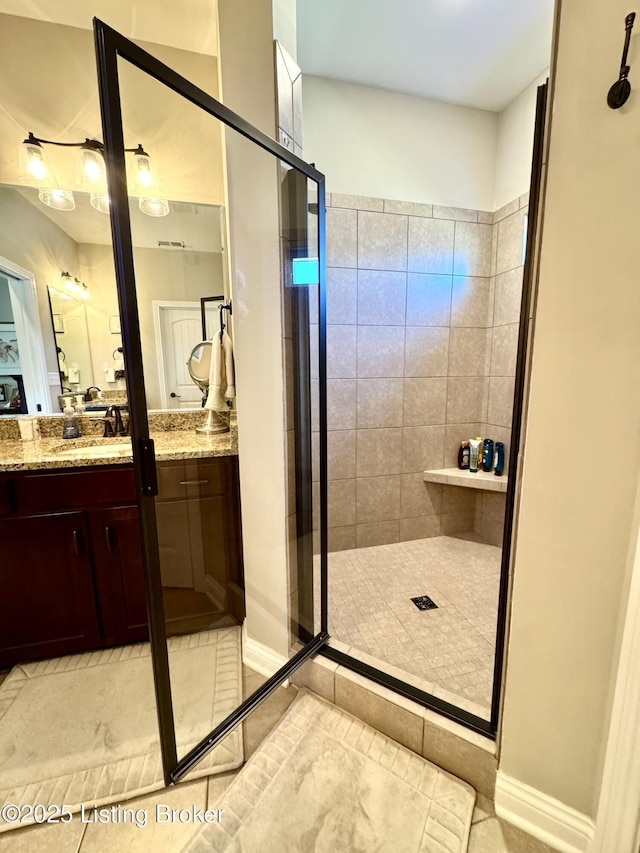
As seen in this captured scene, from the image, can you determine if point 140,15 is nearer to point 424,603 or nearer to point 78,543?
point 78,543

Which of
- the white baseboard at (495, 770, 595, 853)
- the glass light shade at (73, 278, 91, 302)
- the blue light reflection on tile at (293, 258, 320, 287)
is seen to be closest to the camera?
the white baseboard at (495, 770, 595, 853)

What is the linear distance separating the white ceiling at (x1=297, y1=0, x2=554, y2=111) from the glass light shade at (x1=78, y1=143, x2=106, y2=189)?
44.9 inches

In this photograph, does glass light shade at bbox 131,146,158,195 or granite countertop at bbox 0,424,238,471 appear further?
glass light shade at bbox 131,146,158,195

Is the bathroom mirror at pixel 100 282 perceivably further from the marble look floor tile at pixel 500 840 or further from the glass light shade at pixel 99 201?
the marble look floor tile at pixel 500 840

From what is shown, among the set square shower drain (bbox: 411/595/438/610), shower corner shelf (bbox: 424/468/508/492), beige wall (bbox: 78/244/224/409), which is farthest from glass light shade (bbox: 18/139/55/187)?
square shower drain (bbox: 411/595/438/610)

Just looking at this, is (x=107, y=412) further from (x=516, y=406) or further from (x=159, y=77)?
(x=516, y=406)

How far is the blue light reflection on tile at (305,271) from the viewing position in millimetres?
1366

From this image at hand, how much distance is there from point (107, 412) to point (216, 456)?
2.76 ft

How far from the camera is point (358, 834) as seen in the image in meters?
1.00

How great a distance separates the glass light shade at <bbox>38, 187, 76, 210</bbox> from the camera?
1.80m

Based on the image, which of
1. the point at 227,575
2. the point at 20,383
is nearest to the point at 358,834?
the point at 227,575

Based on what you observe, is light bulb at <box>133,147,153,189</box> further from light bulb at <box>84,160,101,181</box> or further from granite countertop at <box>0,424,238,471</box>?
granite countertop at <box>0,424,238,471</box>

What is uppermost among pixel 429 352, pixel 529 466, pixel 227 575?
pixel 429 352

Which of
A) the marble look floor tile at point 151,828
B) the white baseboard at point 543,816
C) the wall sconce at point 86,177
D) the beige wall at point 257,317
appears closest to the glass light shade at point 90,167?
the wall sconce at point 86,177
